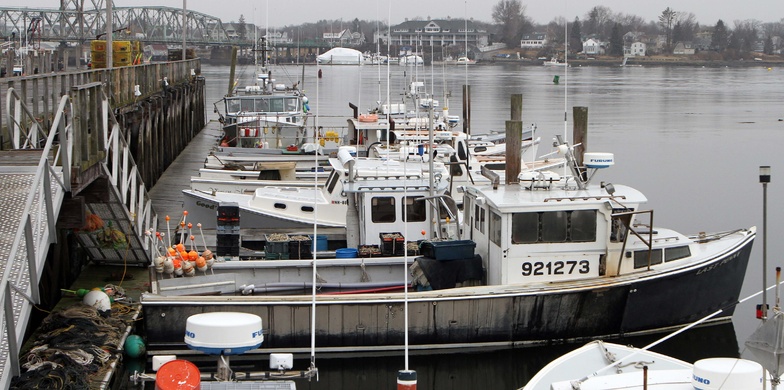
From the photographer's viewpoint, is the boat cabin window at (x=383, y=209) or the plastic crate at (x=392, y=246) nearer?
the plastic crate at (x=392, y=246)

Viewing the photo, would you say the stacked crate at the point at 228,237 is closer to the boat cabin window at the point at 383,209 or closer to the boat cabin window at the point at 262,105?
the boat cabin window at the point at 383,209

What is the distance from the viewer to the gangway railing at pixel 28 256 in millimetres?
9586

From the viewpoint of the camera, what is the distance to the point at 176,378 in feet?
28.7

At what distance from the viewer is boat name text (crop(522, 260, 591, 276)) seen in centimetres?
1502

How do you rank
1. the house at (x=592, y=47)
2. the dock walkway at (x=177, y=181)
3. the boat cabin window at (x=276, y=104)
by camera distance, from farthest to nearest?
the house at (x=592, y=47) → the boat cabin window at (x=276, y=104) → the dock walkway at (x=177, y=181)

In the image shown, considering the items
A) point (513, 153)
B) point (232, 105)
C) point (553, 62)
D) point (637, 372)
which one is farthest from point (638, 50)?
point (637, 372)

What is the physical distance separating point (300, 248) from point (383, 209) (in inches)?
60.1

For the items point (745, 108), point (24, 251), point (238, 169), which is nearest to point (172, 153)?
point (238, 169)

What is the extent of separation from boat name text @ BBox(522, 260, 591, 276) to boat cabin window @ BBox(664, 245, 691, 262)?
143cm

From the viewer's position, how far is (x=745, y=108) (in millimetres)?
71500

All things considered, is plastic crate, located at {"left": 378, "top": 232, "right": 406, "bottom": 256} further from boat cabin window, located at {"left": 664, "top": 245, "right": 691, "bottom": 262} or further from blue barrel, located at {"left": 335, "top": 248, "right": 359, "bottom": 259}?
boat cabin window, located at {"left": 664, "top": 245, "right": 691, "bottom": 262}

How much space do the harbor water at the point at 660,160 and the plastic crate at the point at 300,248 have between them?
2.19 metres

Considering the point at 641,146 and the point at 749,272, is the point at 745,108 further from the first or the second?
the point at 749,272

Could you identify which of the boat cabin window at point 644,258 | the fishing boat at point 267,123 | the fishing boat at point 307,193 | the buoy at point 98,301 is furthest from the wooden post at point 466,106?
the buoy at point 98,301
